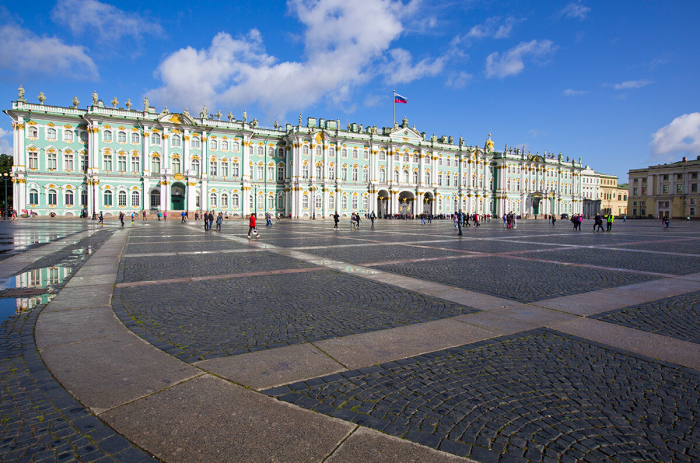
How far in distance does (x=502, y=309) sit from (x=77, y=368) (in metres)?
5.87

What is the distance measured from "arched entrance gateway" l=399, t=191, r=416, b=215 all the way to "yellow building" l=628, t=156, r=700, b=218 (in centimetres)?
6625

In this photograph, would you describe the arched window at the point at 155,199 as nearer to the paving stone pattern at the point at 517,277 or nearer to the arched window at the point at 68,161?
the arched window at the point at 68,161

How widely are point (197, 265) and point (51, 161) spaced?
53.3 meters

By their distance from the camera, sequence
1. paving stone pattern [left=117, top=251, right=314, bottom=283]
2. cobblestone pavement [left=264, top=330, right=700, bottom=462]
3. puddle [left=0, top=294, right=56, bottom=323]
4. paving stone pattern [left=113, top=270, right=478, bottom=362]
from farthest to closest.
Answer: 1. paving stone pattern [left=117, top=251, right=314, bottom=283]
2. puddle [left=0, top=294, right=56, bottom=323]
3. paving stone pattern [left=113, top=270, right=478, bottom=362]
4. cobblestone pavement [left=264, top=330, right=700, bottom=462]

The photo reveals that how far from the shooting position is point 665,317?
20.1 ft

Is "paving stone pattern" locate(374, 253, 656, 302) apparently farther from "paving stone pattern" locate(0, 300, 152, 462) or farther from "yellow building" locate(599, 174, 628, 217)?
"yellow building" locate(599, 174, 628, 217)

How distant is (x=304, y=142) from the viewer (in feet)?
210

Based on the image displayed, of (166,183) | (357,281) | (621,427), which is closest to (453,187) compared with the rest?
(166,183)

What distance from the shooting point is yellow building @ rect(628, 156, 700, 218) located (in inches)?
3661

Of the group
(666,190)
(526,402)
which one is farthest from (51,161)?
(666,190)

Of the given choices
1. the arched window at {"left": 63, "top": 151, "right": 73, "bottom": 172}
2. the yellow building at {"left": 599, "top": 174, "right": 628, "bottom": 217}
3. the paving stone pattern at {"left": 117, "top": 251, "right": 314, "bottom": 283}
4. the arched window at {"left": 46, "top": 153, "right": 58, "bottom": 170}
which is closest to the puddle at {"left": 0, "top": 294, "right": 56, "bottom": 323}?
the paving stone pattern at {"left": 117, "top": 251, "right": 314, "bottom": 283}

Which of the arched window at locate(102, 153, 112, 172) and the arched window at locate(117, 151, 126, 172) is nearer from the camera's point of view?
the arched window at locate(102, 153, 112, 172)

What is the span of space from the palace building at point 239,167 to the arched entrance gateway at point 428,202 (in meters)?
0.26

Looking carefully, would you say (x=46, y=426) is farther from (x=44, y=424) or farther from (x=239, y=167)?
(x=239, y=167)
